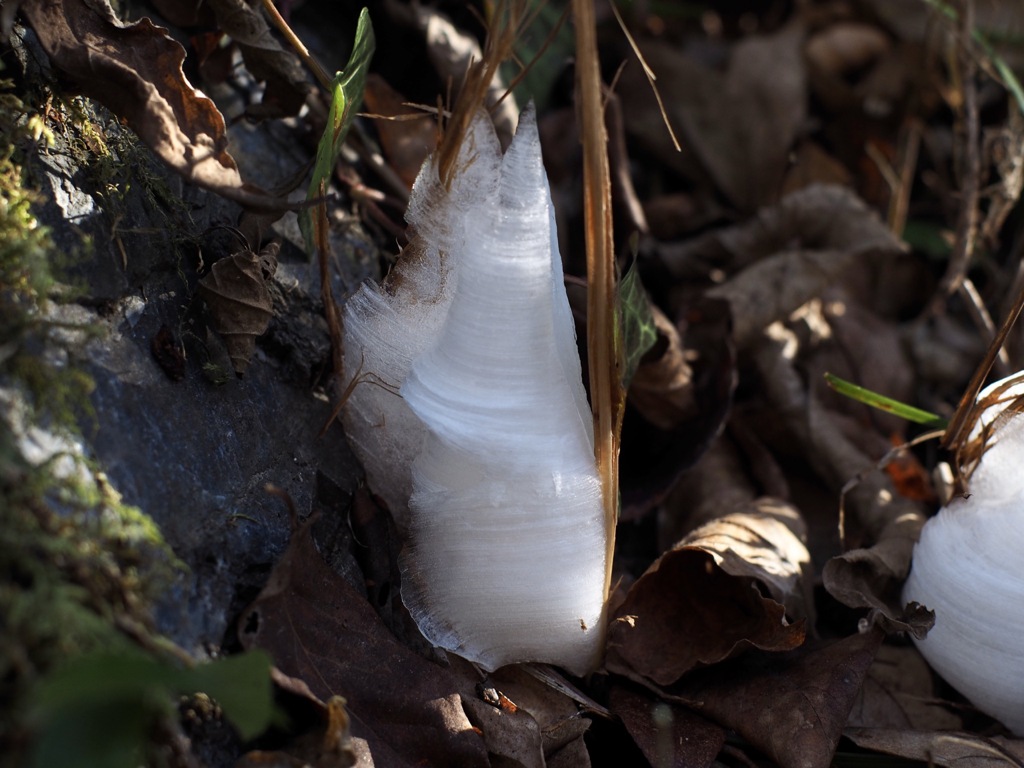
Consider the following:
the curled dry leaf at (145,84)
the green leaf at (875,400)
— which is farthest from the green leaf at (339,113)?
the green leaf at (875,400)

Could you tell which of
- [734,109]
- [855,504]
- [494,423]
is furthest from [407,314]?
[734,109]

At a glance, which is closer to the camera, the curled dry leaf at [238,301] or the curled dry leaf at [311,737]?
the curled dry leaf at [311,737]

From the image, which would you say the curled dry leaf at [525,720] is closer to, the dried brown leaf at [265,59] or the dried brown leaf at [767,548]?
the dried brown leaf at [767,548]

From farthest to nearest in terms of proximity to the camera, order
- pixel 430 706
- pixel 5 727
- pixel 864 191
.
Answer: pixel 864 191 → pixel 430 706 → pixel 5 727

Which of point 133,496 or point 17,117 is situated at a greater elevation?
point 17,117

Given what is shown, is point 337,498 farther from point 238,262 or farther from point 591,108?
point 591,108

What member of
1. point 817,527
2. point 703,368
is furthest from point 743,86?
point 817,527
